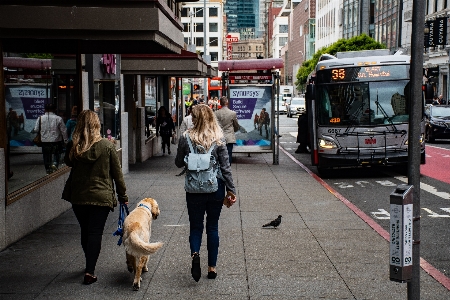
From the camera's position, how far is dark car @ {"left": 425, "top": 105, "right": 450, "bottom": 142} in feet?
103

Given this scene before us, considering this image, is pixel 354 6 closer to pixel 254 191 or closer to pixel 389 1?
pixel 389 1

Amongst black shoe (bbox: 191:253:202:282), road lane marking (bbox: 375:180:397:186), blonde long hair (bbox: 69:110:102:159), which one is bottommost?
road lane marking (bbox: 375:180:397:186)

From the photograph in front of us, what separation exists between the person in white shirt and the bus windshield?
8.10 meters

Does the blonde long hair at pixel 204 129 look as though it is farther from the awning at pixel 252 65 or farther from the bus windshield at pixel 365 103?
the awning at pixel 252 65

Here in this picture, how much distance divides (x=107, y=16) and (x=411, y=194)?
5.30 metres

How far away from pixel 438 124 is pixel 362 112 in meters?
15.5

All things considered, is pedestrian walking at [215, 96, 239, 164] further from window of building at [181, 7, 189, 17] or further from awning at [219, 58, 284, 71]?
window of building at [181, 7, 189, 17]

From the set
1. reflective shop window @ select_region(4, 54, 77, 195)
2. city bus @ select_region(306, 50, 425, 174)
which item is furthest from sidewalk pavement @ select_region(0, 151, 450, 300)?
city bus @ select_region(306, 50, 425, 174)

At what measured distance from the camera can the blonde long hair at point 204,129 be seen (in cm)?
692

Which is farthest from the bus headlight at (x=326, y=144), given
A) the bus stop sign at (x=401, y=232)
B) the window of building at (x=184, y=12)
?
the window of building at (x=184, y=12)

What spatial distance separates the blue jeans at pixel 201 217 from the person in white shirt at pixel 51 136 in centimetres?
426

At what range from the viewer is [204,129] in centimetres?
696

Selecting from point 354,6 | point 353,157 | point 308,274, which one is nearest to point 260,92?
point 353,157

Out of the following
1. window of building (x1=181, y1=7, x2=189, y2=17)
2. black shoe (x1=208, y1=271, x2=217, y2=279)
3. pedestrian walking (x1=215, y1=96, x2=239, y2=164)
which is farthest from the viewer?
window of building (x1=181, y1=7, x2=189, y2=17)
